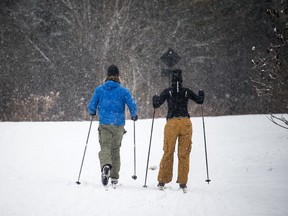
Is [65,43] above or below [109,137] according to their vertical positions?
above

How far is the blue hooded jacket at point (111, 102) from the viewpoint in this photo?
23.8 feet

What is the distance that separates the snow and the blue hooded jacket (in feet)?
4.02

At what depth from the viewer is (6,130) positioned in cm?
1327

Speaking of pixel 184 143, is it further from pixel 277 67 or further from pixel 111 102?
pixel 277 67

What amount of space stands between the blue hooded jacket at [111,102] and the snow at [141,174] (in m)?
1.22

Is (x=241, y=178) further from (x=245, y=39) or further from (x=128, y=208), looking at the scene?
(x=245, y=39)

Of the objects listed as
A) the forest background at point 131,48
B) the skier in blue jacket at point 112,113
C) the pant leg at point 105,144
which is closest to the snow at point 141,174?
the pant leg at point 105,144

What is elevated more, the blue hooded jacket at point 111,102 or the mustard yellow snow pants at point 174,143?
the blue hooded jacket at point 111,102

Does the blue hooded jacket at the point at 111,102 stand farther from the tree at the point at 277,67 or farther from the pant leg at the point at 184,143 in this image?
the tree at the point at 277,67

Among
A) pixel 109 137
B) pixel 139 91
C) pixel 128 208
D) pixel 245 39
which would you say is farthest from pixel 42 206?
pixel 245 39

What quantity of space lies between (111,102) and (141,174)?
2.23 meters

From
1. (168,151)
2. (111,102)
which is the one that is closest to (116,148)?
(111,102)

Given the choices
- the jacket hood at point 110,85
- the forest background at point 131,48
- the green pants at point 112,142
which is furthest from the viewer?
the forest background at point 131,48

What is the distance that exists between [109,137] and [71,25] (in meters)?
18.1
